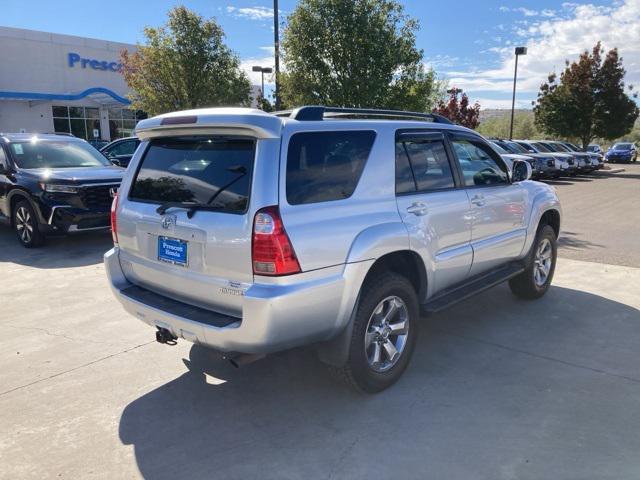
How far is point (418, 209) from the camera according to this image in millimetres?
3797

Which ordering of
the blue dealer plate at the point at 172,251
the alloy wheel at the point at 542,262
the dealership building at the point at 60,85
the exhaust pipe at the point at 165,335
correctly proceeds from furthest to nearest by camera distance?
the dealership building at the point at 60,85
the alloy wheel at the point at 542,262
the exhaust pipe at the point at 165,335
the blue dealer plate at the point at 172,251

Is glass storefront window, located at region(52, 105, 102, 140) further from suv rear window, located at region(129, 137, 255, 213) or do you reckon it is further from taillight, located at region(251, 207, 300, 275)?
taillight, located at region(251, 207, 300, 275)

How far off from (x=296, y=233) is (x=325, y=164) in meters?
0.57

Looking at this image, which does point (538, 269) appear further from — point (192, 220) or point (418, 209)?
point (192, 220)

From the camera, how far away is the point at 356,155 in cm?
351

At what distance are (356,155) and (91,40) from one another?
3632 centimetres

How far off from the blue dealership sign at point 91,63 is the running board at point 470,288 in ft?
115

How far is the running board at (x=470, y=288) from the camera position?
4.01 meters

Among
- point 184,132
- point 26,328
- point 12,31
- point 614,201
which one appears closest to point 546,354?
point 184,132

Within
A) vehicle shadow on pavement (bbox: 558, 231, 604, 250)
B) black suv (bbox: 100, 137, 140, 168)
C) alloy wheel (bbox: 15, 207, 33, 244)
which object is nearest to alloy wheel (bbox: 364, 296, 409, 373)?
vehicle shadow on pavement (bbox: 558, 231, 604, 250)

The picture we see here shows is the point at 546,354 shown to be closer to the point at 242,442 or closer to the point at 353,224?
the point at 353,224

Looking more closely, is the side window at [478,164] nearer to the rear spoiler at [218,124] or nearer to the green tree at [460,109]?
the rear spoiler at [218,124]

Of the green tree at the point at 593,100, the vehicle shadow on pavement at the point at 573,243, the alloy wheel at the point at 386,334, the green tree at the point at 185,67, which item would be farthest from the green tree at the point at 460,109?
the alloy wheel at the point at 386,334

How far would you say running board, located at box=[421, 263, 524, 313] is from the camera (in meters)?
4.01
